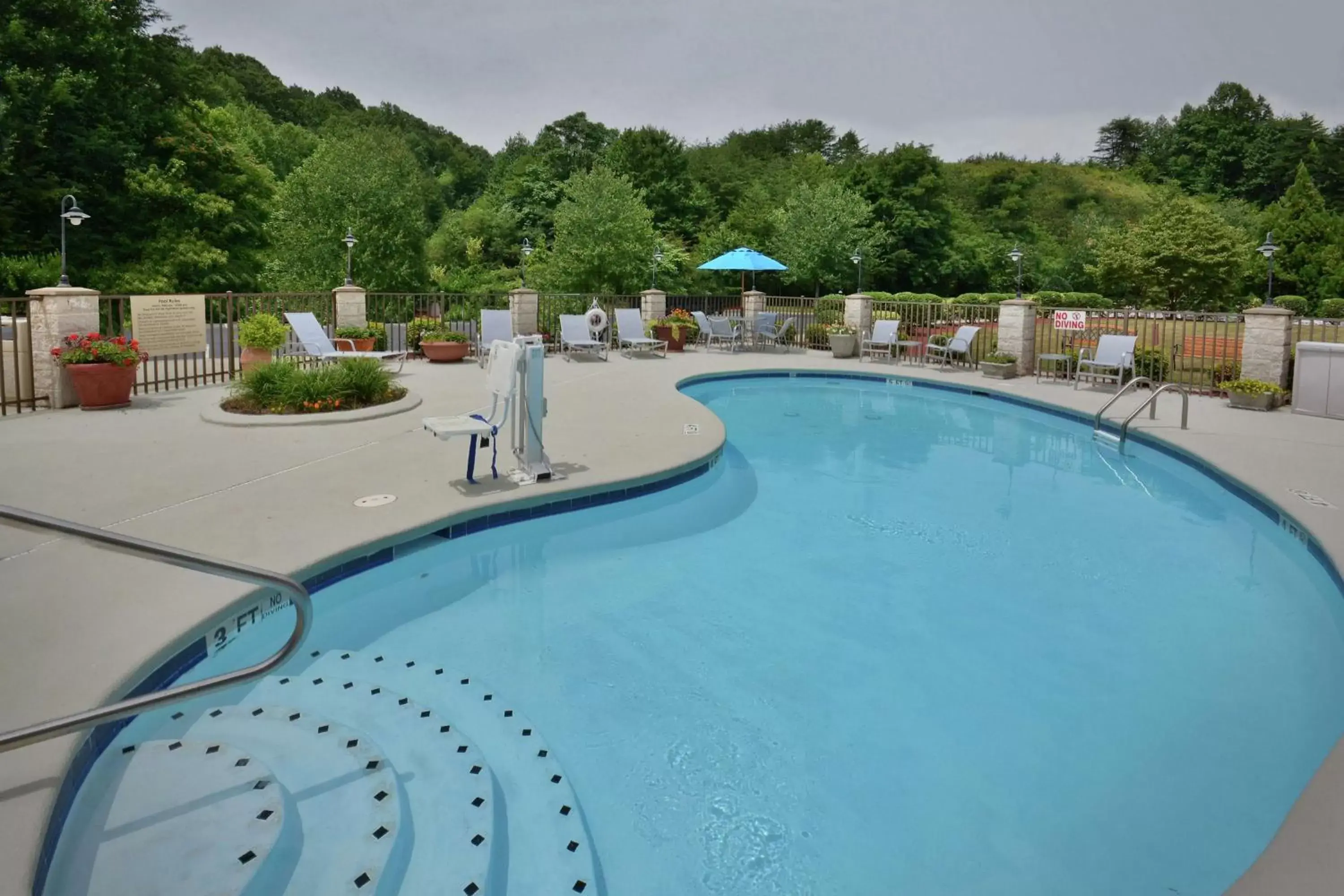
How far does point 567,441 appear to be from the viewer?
24.0 feet

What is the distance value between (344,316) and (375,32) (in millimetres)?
17654

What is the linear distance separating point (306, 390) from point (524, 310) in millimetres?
6804

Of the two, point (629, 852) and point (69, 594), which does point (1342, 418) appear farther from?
point (69, 594)

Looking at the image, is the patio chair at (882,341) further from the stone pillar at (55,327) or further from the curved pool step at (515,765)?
the curved pool step at (515,765)

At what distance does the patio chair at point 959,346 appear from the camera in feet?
45.9

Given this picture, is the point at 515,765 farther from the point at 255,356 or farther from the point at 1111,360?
the point at 1111,360

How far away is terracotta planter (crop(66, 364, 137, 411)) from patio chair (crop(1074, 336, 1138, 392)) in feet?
39.0

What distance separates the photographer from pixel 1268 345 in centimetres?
1037

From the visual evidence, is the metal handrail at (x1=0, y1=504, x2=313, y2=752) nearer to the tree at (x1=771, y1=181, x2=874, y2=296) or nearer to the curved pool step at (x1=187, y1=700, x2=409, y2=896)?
the curved pool step at (x1=187, y1=700, x2=409, y2=896)

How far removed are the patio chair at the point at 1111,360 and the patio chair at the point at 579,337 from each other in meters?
7.63

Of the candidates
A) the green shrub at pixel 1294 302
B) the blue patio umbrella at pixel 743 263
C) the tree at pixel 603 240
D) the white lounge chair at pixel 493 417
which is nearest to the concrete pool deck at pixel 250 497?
the white lounge chair at pixel 493 417

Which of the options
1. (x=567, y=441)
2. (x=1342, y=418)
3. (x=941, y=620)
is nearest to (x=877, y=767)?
(x=941, y=620)

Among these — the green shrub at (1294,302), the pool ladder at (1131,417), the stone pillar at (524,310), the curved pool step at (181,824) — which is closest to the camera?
the curved pool step at (181,824)

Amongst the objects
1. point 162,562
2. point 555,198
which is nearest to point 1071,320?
point 162,562
